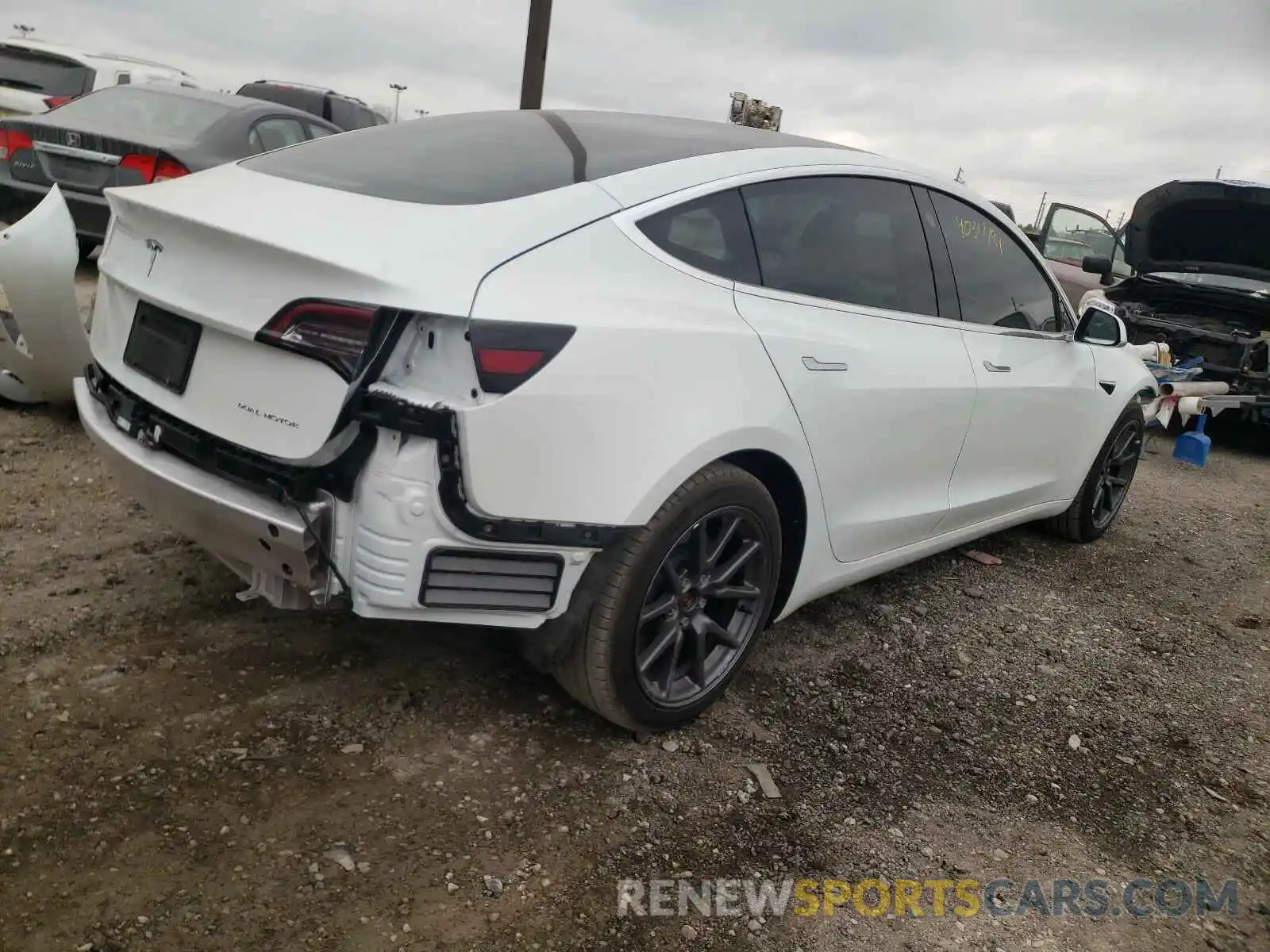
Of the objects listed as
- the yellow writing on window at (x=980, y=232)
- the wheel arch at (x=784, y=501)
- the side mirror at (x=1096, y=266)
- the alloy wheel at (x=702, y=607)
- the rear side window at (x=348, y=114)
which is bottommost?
the alloy wheel at (x=702, y=607)

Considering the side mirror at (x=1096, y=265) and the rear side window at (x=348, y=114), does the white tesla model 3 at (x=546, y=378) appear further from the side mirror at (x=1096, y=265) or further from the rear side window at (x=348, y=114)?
the rear side window at (x=348, y=114)

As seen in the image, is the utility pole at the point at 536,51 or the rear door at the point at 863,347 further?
the utility pole at the point at 536,51

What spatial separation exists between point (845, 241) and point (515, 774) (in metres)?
1.86

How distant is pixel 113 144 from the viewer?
643cm

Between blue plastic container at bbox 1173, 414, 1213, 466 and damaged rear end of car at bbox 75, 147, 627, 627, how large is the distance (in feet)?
21.5

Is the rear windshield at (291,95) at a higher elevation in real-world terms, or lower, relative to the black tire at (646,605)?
higher

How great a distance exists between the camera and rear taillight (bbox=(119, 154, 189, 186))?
6223mm

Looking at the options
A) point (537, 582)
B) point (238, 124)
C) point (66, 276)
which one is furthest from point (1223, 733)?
point (238, 124)

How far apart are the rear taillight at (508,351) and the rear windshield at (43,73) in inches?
370

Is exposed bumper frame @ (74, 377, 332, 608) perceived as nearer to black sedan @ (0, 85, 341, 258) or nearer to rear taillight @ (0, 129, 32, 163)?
black sedan @ (0, 85, 341, 258)

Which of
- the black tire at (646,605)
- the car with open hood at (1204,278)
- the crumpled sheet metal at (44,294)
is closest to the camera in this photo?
the black tire at (646,605)

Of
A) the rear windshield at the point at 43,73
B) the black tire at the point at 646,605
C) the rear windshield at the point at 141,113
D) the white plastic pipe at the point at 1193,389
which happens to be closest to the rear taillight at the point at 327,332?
the black tire at the point at 646,605

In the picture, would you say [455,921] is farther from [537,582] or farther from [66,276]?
[66,276]

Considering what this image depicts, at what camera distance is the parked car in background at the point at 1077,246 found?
30.5ft
